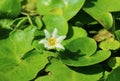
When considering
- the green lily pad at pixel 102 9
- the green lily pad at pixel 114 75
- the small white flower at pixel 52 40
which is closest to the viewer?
the green lily pad at pixel 114 75

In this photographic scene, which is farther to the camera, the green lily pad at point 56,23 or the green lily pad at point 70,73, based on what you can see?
the green lily pad at point 56,23

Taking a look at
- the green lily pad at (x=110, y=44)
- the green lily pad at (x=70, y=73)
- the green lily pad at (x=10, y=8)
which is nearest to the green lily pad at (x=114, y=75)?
the green lily pad at (x=70, y=73)

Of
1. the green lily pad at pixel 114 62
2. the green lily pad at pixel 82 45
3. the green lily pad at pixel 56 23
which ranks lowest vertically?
the green lily pad at pixel 114 62

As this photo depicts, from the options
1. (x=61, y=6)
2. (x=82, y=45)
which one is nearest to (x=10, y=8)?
(x=61, y=6)

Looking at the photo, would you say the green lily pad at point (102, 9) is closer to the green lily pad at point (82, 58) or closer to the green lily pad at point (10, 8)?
the green lily pad at point (82, 58)

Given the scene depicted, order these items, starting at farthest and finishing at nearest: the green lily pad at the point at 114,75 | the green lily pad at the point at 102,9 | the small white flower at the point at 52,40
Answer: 1. the green lily pad at the point at 102,9
2. the small white flower at the point at 52,40
3. the green lily pad at the point at 114,75

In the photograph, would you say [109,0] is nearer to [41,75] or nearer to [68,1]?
[68,1]

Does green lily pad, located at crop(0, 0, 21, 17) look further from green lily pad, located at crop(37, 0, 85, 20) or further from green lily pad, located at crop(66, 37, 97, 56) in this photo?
green lily pad, located at crop(66, 37, 97, 56)

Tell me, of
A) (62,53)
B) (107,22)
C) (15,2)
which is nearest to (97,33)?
(107,22)
